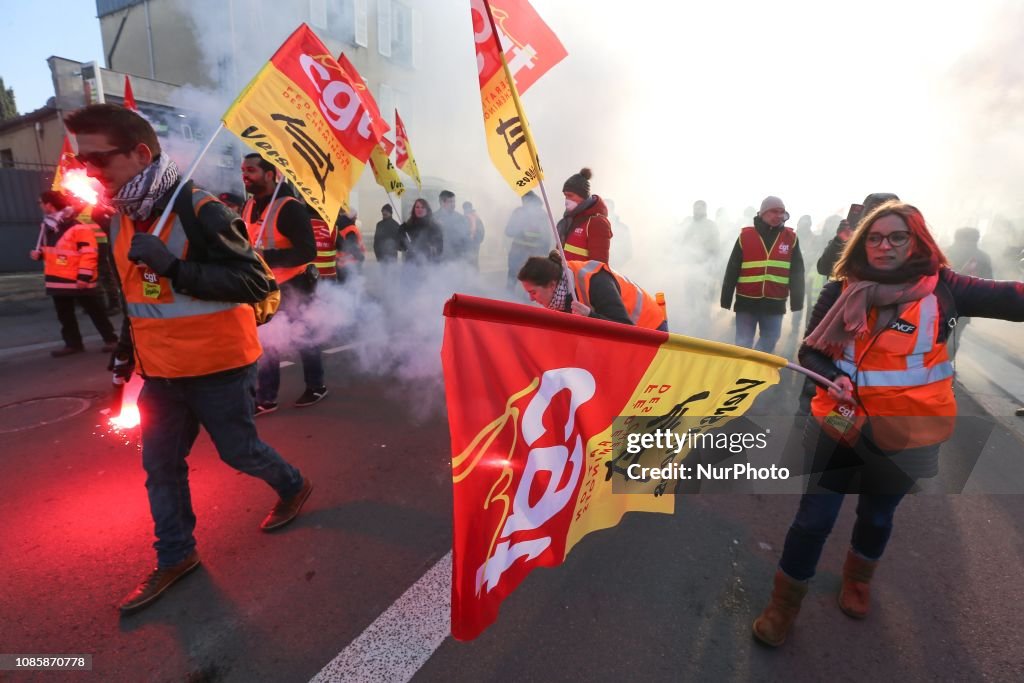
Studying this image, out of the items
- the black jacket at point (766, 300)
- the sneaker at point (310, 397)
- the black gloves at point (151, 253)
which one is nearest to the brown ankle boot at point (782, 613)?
the black gloves at point (151, 253)

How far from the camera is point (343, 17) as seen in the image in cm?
1464

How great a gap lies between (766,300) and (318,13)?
1398 cm

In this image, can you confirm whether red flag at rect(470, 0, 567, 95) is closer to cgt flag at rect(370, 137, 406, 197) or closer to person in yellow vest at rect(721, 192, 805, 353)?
person in yellow vest at rect(721, 192, 805, 353)

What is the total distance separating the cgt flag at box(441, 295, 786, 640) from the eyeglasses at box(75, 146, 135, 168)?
1.69 metres

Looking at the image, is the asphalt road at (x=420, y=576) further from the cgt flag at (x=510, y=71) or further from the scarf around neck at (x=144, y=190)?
the cgt flag at (x=510, y=71)

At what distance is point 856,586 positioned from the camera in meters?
2.25

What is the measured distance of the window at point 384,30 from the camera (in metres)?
15.0

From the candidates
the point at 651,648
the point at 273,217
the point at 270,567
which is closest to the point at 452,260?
the point at 273,217

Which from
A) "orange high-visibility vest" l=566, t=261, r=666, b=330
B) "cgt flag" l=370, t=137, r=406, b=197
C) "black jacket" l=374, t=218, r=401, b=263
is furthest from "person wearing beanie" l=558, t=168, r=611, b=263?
"black jacket" l=374, t=218, r=401, b=263

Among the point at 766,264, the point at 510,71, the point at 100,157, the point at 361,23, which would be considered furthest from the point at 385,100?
the point at 100,157

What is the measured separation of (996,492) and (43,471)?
5.77m

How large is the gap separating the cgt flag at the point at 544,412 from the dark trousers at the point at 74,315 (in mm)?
6227

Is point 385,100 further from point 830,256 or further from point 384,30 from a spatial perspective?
point 830,256

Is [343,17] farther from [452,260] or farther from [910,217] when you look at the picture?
[910,217]
